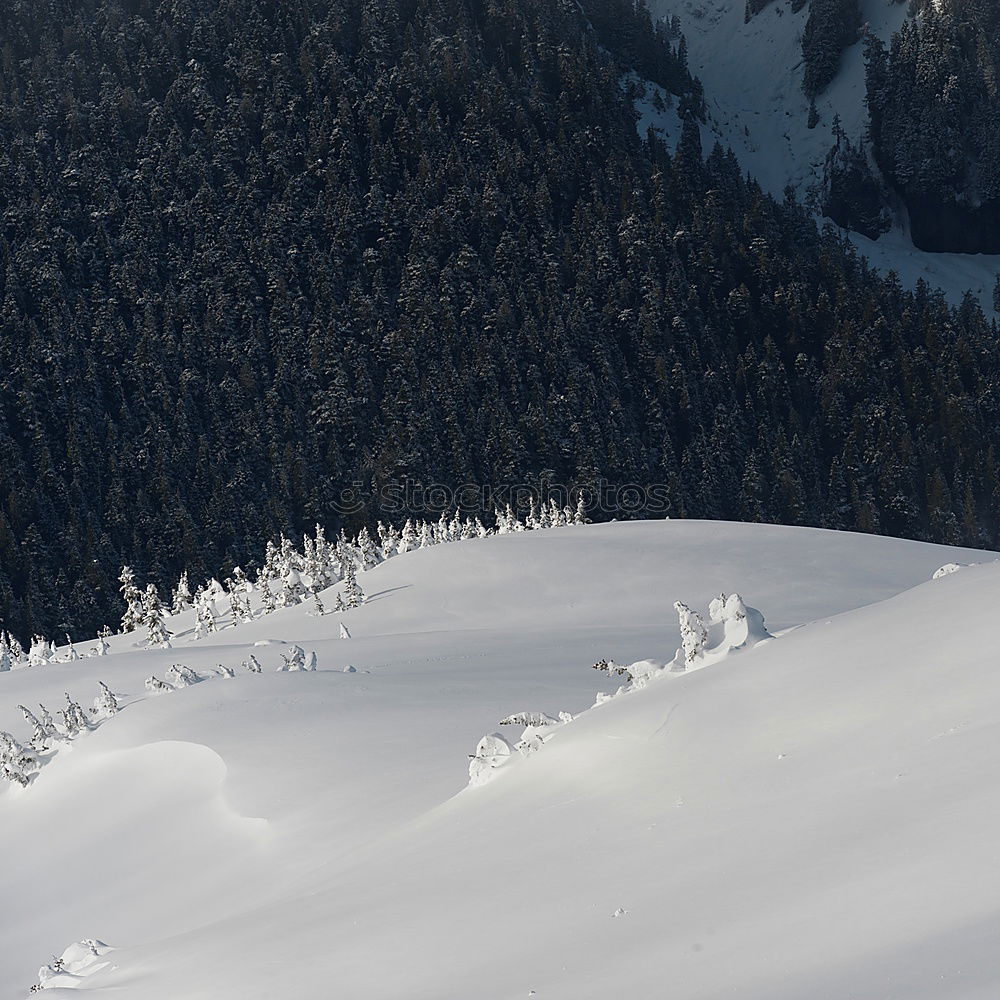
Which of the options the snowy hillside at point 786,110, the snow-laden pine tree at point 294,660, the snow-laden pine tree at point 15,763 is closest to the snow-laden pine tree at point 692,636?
the snow-laden pine tree at point 15,763

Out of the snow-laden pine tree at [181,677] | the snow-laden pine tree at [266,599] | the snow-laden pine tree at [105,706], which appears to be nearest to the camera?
the snow-laden pine tree at [105,706]

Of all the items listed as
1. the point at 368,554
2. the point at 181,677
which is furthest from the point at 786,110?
the point at 181,677

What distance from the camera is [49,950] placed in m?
13.6

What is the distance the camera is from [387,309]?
11250 centimetres

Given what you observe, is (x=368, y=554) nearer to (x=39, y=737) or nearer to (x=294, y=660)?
(x=294, y=660)

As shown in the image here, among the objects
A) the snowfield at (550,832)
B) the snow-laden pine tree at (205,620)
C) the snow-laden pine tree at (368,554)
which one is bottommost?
the snow-laden pine tree at (368,554)

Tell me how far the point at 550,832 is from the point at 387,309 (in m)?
106

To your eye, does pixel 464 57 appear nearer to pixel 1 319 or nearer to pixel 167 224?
pixel 167 224

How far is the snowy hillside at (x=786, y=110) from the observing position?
522ft

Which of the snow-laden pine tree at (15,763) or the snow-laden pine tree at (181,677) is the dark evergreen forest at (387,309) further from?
the snow-laden pine tree at (15,763)

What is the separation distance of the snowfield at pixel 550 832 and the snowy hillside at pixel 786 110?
149m

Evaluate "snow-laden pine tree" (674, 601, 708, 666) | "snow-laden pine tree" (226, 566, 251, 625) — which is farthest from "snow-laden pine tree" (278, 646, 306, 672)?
"snow-laden pine tree" (226, 566, 251, 625)

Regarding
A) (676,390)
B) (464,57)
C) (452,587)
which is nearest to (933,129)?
(464,57)

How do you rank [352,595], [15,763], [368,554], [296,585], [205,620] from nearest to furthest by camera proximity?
[15,763] < [352,595] < [205,620] < [296,585] < [368,554]
